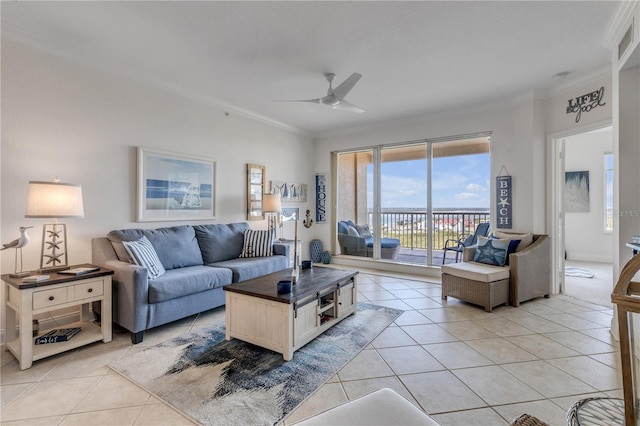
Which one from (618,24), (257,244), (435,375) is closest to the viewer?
(435,375)

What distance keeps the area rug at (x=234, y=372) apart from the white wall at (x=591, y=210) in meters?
5.96

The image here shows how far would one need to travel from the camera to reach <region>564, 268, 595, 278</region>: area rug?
15.6ft

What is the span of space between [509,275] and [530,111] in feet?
7.24

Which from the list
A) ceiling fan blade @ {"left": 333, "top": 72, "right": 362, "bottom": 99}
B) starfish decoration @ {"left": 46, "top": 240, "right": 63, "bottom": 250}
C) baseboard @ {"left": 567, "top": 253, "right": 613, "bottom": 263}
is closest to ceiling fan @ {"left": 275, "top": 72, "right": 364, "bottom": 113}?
ceiling fan blade @ {"left": 333, "top": 72, "right": 362, "bottom": 99}

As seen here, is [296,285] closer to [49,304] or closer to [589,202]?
[49,304]

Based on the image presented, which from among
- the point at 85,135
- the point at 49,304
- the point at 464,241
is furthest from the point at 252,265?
the point at 464,241

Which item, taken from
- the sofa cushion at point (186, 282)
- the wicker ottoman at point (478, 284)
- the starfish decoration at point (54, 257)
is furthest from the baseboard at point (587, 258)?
the starfish decoration at point (54, 257)

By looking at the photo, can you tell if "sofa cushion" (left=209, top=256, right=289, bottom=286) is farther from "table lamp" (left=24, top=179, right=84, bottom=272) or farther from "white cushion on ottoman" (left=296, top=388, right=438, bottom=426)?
"white cushion on ottoman" (left=296, top=388, right=438, bottom=426)

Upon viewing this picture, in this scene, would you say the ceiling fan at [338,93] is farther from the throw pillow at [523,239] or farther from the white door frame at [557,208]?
the white door frame at [557,208]

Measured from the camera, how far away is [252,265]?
3494 millimetres

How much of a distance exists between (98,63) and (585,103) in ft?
17.7

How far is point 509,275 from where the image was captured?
11.2 feet

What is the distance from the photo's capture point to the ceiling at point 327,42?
2.24 metres

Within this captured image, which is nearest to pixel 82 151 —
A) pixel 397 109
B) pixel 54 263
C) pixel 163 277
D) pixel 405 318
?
pixel 54 263
